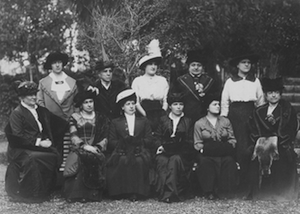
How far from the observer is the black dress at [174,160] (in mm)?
6145

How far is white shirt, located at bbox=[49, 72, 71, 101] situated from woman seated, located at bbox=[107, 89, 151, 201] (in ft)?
2.79

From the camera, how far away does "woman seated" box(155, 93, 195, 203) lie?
615cm

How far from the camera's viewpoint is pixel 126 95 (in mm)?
6316

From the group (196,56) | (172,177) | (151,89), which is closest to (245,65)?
(196,56)

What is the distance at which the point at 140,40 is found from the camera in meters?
9.38

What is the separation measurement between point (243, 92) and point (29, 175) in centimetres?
274

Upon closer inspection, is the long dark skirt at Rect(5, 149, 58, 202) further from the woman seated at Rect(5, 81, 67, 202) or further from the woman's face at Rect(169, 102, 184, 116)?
the woman's face at Rect(169, 102, 184, 116)

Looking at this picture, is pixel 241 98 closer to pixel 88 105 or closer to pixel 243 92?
Answer: pixel 243 92

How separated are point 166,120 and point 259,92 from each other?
120 centimetres

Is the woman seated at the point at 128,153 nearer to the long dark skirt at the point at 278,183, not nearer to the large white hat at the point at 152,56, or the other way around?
the large white hat at the point at 152,56

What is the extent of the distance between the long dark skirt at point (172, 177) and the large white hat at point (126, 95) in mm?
789

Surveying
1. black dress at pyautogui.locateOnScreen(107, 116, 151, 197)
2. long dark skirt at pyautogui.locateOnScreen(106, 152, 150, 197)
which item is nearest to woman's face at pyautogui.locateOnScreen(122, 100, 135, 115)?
black dress at pyautogui.locateOnScreen(107, 116, 151, 197)

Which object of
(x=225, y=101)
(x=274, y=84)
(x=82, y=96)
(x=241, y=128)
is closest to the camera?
(x=274, y=84)

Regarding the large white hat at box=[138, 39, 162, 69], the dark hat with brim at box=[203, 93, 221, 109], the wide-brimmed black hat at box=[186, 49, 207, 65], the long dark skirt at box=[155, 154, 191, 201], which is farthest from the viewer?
the large white hat at box=[138, 39, 162, 69]
